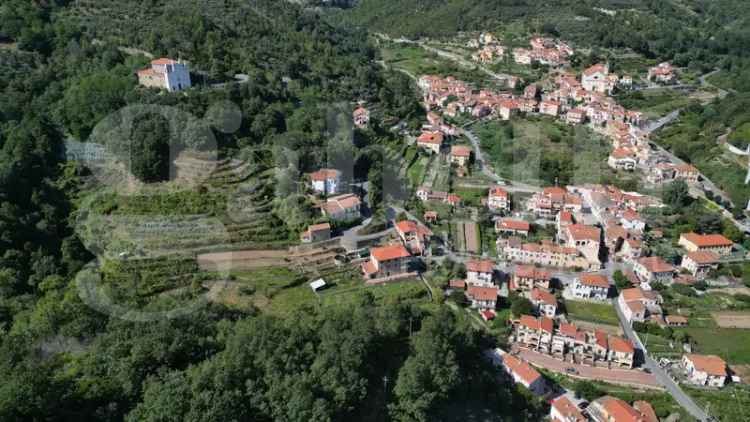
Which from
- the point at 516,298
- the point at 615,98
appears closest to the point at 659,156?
the point at 615,98

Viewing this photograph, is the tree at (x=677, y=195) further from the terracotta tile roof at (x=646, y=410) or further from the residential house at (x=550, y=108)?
the terracotta tile roof at (x=646, y=410)

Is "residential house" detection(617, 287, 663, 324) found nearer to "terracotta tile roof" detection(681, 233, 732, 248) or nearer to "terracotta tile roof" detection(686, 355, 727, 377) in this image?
"terracotta tile roof" detection(686, 355, 727, 377)

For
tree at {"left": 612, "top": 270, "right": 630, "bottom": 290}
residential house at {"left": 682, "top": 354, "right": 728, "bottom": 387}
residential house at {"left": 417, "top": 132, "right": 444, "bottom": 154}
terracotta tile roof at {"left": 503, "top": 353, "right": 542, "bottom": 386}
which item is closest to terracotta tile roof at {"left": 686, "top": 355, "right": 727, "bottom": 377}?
residential house at {"left": 682, "top": 354, "right": 728, "bottom": 387}

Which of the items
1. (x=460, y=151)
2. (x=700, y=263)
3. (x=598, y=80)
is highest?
(x=598, y=80)

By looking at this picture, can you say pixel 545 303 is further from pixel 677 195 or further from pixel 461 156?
pixel 461 156

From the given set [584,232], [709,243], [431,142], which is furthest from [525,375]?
[431,142]

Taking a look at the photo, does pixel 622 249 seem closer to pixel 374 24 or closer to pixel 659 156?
pixel 659 156
